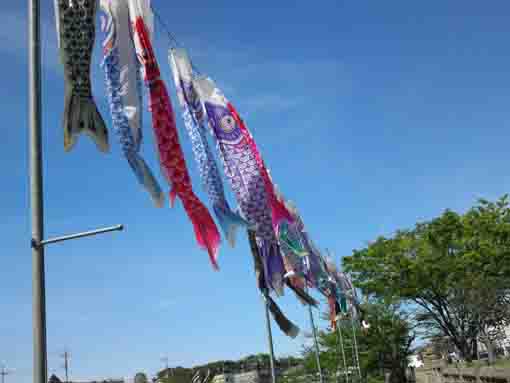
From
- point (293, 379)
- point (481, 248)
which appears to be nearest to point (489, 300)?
point (481, 248)

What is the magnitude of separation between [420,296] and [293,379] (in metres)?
17.8

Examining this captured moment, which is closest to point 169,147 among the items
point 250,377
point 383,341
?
point 383,341

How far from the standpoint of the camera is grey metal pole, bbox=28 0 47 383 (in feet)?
21.2

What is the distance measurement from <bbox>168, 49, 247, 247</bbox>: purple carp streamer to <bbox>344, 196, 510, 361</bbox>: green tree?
88.8 ft

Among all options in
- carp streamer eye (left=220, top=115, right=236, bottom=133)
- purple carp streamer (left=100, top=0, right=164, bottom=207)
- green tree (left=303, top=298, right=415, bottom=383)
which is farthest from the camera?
green tree (left=303, top=298, right=415, bottom=383)

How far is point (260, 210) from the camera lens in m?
14.3

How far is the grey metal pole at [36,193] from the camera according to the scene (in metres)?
6.47

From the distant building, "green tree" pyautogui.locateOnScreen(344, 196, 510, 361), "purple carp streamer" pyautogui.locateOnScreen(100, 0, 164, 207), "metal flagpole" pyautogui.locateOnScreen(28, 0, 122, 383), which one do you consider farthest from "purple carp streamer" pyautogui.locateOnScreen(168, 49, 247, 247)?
the distant building

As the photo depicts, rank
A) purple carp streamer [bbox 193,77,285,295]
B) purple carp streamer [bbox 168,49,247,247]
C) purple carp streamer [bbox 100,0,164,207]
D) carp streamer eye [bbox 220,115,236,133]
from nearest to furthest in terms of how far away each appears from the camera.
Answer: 1. purple carp streamer [bbox 100,0,164,207]
2. purple carp streamer [bbox 168,49,247,247]
3. purple carp streamer [bbox 193,77,285,295]
4. carp streamer eye [bbox 220,115,236,133]

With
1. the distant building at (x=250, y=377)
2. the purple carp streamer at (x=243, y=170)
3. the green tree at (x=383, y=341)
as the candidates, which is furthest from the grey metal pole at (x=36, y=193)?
the distant building at (x=250, y=377)

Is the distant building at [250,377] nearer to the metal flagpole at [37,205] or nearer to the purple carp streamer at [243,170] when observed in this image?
the purple carp streamer at [243,170]

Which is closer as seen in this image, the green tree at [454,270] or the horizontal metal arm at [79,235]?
the horizontal metal arm at [79,235]

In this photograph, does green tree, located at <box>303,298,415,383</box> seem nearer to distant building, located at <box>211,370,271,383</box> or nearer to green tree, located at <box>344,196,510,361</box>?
green tree, located at <box>344,196,510,361</box>

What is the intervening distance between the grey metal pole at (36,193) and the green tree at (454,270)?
32870 mm
